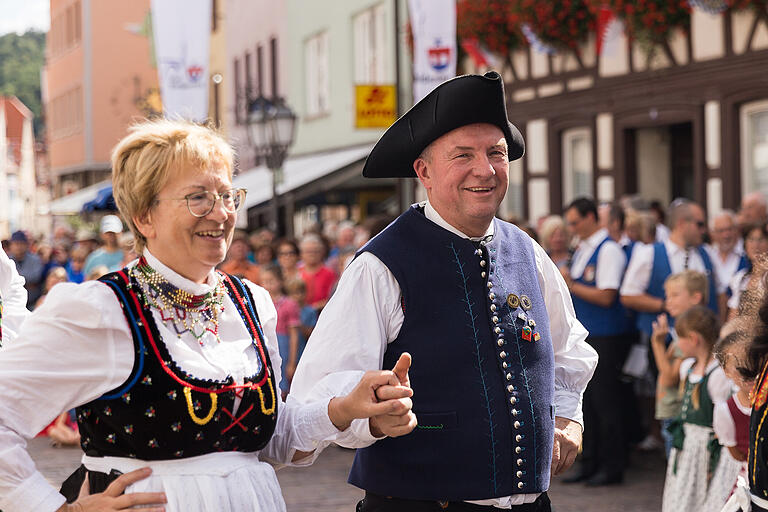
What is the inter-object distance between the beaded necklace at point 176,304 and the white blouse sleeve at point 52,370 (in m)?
0.13

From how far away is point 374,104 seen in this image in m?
15.2

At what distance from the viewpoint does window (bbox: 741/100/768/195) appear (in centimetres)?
1177

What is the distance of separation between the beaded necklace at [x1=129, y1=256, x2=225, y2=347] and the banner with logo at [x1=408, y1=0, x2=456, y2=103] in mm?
9041

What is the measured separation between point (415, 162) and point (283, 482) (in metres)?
5.46

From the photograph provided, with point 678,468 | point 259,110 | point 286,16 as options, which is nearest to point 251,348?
point 678,468

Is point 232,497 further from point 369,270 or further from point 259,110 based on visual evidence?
point 259,110

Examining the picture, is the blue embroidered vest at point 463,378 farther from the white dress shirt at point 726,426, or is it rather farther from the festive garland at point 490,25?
the festive garland at point 490,25

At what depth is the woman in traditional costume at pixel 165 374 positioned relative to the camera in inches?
113

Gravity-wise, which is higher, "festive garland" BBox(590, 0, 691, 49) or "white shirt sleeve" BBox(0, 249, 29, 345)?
"festive garland" BBox(590, 0, 691, 49)

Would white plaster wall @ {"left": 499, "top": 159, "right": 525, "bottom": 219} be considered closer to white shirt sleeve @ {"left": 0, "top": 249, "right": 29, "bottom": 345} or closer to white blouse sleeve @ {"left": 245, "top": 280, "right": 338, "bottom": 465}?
white shirt sleeve @ {"left": 0, "top": 249, "right": 29, "bottom": 345}

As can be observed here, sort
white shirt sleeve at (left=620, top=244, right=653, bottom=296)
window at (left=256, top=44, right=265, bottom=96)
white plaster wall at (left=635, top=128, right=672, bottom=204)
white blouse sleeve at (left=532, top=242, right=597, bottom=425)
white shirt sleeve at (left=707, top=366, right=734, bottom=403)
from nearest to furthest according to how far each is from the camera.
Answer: white blouse sleeve at (left=532, top=242, right=597, bottom=425) → white shirt sleeve at (left=707, top=366, right=734, bottom=403) → white shirt sleeve at (left=620, top=244, right=653, bottom=296) → white plaster wall at (left=635, top=128, right=672, bottom=204) → window at (left=256, top=44, right=265, bottom=96)

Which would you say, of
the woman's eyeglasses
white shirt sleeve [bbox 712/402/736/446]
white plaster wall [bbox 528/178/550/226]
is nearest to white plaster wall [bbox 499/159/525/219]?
white plaster wall [bbox 528/178/550/226]


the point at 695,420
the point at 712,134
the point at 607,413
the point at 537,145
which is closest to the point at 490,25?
the point at 537,145

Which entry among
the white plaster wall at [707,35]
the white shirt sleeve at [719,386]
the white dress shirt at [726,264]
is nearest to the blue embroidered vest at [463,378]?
the white shirt sleeve at [719,386]
